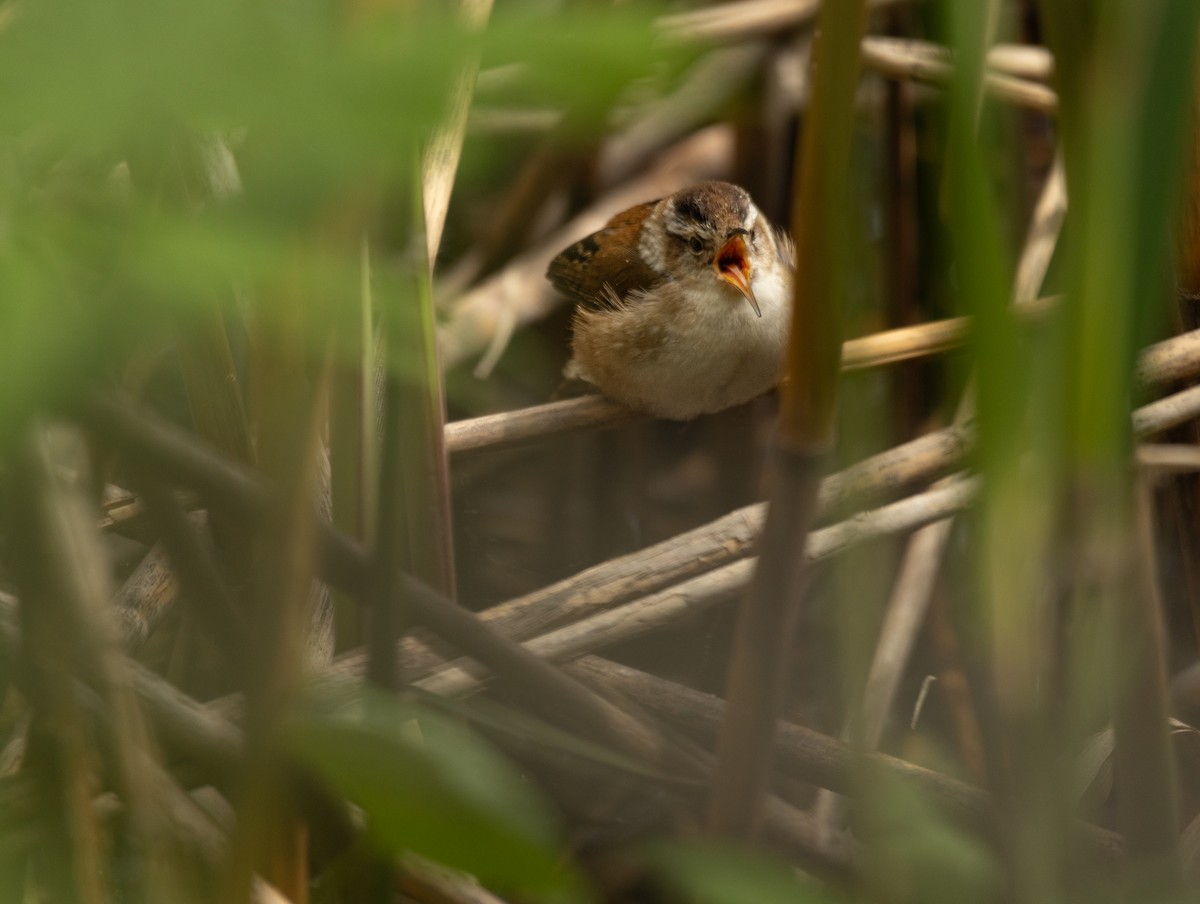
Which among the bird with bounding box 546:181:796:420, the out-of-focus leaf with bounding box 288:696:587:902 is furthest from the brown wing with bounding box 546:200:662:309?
the out-of-focus leaf with bounding box 288:696:587:902

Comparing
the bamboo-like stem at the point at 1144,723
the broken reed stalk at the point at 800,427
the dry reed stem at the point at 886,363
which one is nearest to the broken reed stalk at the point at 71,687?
the broken reed stalk at the point at 800,427

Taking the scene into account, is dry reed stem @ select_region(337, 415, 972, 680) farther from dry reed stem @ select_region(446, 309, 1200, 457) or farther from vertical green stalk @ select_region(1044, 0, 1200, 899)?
vertical green stalk @ select_region(1044, 0, 1200, 899)

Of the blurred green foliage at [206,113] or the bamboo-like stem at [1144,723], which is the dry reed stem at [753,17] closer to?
the bamboo-like stem at [1144,723]

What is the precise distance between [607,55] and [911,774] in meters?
1.69

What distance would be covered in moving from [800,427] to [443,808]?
2.09ft

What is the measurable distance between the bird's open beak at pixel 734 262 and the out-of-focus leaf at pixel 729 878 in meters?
2.27

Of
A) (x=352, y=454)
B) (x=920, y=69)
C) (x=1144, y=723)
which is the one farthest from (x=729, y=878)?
(x=920, y=69)

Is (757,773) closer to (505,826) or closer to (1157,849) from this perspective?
(1157,849)

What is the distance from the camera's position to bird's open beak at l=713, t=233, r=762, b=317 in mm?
2924

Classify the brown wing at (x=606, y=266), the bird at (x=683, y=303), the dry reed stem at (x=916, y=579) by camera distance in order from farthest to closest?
the brown wing at (x=606, y=266) → the bird at (x=683, y=303) → the dry reed stem at (x=916, y=579)

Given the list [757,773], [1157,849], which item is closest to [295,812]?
[757,773]

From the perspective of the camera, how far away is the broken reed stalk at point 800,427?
90 cm

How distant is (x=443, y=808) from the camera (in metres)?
0.53

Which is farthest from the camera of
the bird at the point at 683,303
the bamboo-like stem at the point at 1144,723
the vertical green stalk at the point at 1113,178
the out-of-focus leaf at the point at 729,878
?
the bird at the point at 683,303
